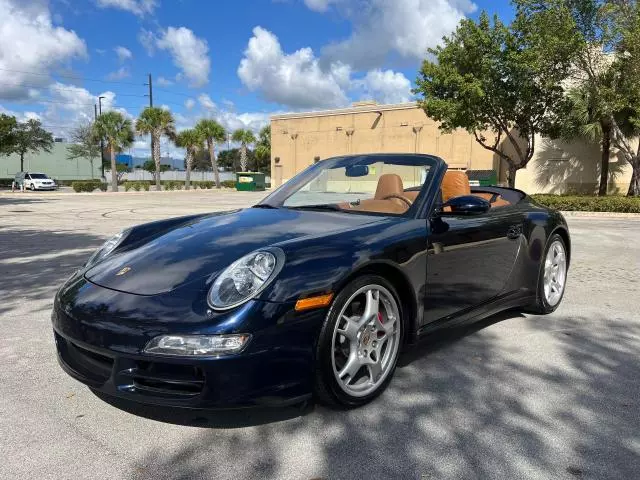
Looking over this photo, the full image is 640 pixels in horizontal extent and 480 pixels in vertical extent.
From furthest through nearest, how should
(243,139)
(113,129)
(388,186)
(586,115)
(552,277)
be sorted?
(243,139) → (113,129) → (586,115) → (552,277) → (388,186)

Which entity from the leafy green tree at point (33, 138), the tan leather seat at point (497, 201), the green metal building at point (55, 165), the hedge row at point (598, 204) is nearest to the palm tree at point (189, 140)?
the leafy green tree at point (33, 138)

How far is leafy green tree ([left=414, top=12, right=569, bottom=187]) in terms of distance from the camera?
18.0 meters

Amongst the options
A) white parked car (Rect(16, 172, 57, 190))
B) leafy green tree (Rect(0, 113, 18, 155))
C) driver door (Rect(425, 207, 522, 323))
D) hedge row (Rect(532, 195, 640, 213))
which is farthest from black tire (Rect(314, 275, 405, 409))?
white parked car (Rect(16, 172, 57, 190))

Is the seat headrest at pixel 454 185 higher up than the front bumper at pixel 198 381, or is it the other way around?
the seat headrest at pixel 454 185

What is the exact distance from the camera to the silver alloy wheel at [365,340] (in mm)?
2619

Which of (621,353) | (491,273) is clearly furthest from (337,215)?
(621,353)

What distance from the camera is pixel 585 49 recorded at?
56.7 ft

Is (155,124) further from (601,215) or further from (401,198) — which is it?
(401,198)

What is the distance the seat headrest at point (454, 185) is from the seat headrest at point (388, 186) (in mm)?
308

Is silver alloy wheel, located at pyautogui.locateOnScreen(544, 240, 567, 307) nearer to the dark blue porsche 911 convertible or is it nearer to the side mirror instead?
the dark blue porsche 911 convertible

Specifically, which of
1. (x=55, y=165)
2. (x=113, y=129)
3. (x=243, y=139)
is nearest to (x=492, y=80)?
(x=113, y=129)

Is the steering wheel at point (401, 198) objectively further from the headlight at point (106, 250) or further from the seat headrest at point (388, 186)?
the headlight at point (106, 250)

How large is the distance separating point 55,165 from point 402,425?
71.9 metres

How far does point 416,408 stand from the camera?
106 inches
